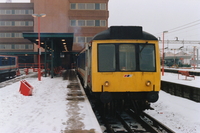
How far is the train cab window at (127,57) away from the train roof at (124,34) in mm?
370

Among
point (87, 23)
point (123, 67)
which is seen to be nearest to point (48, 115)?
point (123, 67)

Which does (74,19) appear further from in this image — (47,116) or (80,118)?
(80,118)

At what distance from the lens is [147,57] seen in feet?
25.3

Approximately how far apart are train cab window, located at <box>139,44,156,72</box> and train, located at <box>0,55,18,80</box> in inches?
752

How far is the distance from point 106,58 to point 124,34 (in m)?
1.12

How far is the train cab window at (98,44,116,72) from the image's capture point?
7590 mm

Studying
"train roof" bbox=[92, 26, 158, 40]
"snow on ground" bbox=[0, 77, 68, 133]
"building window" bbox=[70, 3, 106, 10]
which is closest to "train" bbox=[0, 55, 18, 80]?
"snow on ground" bbox=[0, 77, 68, 133]

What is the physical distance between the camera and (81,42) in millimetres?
46219

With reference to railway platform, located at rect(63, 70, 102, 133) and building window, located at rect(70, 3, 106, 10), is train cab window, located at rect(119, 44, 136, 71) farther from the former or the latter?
building window, located at rect(70, 3, 106, 10)

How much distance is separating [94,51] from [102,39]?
1.74 ft

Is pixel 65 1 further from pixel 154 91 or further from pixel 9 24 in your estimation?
pixel 154 91

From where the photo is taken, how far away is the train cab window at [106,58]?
299 inches

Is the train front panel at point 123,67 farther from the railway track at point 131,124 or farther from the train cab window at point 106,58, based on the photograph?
Result: the railway track at point 131,124

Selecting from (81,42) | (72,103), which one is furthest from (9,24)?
(72,103)
